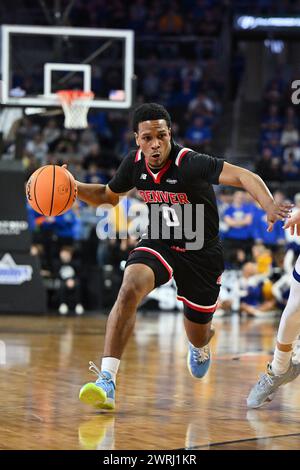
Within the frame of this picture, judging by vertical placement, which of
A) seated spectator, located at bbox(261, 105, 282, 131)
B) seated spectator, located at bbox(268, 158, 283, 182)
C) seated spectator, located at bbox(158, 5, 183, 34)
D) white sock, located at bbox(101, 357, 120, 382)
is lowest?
white sock, located at bbox(101, 357, 120, 382)

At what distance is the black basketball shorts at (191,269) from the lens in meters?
6.61

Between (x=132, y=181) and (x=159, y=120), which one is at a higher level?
(x=159, y=120)

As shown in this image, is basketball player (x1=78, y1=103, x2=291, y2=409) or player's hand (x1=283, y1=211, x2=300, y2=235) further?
basketball player (x1=78, y1=103, x2=291, y2=409)

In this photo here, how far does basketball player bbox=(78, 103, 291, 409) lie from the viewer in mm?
6184

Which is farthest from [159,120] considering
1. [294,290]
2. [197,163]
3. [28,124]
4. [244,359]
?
[28,124]

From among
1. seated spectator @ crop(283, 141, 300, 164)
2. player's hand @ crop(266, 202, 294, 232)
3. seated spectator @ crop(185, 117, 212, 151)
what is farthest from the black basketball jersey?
seated spectator @ crop(185, 117, 212, 151)

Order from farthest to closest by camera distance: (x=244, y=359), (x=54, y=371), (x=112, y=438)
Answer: (x=244, y=359), (x=54, y=371), (x=112, y=438)

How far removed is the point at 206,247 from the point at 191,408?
127 cm

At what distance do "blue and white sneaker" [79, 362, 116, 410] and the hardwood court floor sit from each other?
3.5 inches

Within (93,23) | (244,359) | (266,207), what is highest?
(93,23)

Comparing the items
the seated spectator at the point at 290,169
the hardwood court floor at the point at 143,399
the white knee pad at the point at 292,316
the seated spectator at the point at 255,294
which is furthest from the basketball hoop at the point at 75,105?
the white knee pad at the point at 292,316

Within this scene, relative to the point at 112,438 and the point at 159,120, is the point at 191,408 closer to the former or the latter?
the point at 112,438

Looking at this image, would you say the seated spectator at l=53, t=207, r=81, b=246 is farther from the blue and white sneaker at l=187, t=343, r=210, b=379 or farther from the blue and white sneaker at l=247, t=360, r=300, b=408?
the blue and white sneaker at l=247, t=360, r=300, b=408

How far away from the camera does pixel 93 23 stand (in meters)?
24.2
